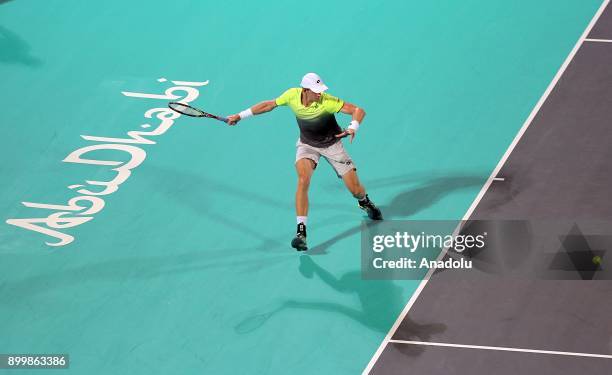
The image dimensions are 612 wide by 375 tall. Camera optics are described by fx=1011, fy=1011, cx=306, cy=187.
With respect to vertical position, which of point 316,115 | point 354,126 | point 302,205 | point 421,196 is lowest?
point 421,196

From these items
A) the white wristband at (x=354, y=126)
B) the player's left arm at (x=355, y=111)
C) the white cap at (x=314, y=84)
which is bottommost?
the white wristband at (x=354, y=126)

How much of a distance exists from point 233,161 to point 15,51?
5315mm

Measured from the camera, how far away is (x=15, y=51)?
1784 cm

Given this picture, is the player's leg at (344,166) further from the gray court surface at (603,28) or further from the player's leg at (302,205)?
the gray court surface at (603,28)

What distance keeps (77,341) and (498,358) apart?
15.8 ft

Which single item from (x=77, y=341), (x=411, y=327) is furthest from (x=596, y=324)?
(x=77, y=341)

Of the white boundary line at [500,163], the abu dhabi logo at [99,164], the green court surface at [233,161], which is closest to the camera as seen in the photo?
the white boundary line at [500,163]

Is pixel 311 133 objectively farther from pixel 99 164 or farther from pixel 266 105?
pixel 99 164

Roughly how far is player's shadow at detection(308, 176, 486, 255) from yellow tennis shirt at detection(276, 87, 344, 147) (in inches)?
52.2

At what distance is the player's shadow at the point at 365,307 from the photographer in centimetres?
1159

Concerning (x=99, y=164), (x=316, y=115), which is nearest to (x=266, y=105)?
(x=316, y=115)

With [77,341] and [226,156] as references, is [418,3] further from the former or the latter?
[77,341]

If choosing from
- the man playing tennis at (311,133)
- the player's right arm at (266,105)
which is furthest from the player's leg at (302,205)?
the player's right arm at (266,105)

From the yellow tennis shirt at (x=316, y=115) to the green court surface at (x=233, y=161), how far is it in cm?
125
